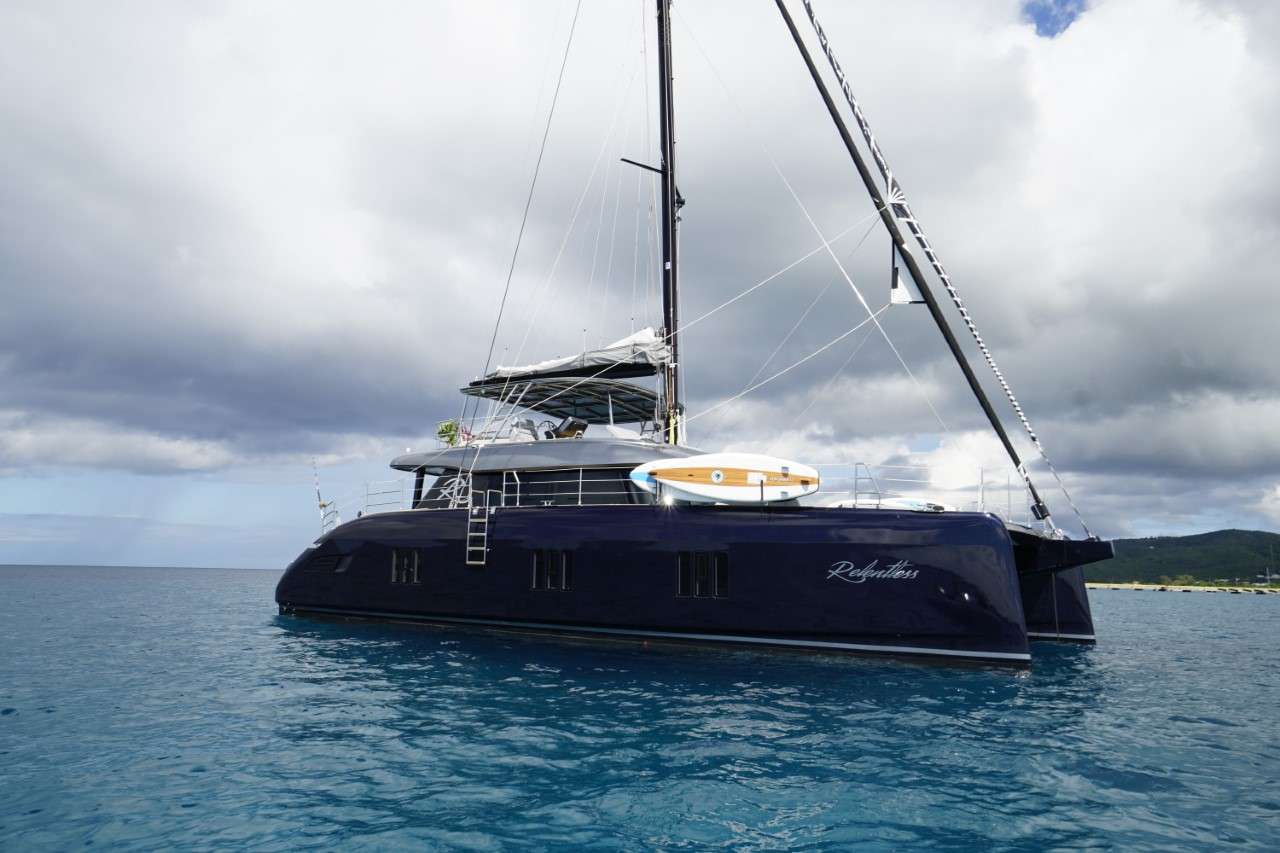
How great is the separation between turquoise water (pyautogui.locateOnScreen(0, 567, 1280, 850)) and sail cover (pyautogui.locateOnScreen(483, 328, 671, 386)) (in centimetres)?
748

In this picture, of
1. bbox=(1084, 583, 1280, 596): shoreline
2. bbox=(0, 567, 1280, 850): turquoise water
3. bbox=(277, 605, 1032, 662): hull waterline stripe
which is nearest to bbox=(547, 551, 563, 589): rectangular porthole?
bbox=(277, 605, 1032, 662): hull waterline stripe

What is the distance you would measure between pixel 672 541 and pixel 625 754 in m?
7.22

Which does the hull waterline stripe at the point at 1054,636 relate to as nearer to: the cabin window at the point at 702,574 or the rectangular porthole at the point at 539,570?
the cabin window at the point at 702,574

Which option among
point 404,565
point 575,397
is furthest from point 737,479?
point 404,565

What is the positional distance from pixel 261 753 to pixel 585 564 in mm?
8420

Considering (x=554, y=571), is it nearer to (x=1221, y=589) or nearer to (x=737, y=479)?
(x=737, y=479)

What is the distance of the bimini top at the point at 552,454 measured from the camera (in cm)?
1731

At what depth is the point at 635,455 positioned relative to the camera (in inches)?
678

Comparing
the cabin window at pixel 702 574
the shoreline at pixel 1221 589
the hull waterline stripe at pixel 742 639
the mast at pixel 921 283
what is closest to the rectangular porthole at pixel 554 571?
the hull waterline stripe at pixel 742 639

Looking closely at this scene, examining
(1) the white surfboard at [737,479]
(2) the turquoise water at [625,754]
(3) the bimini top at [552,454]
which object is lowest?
(2) the turquoise water at [625,754]

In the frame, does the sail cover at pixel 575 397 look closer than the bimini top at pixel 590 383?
No

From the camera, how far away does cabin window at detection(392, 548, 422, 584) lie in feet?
61.4

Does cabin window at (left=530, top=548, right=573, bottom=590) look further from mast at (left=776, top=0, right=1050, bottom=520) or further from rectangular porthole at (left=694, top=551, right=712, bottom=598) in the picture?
mast at (left=776, top=0, right=1050, bottom=520)

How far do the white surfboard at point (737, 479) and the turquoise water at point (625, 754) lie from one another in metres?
3.29
